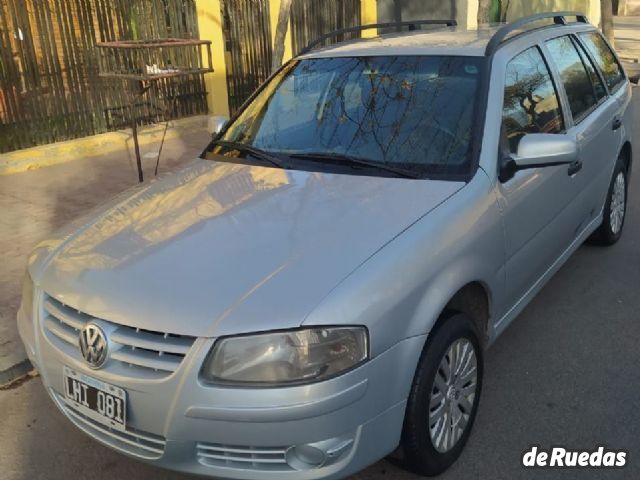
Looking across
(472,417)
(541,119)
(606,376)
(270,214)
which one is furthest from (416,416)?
(541,119)

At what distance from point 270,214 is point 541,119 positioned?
171 centimetres

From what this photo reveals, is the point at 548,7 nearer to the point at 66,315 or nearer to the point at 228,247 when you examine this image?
the point at 228,247

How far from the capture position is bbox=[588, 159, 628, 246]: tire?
15.7 feet

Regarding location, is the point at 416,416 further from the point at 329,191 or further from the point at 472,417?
the point at 329,191

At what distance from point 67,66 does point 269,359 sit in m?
7.24

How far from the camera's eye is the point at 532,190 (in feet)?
10.7

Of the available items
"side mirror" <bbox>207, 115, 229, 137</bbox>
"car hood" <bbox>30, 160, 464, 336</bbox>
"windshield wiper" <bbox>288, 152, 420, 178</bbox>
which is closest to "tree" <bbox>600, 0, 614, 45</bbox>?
"side mirror" <bbox>207, 115, 229, 137</bbox>

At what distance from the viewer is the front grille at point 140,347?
218cm

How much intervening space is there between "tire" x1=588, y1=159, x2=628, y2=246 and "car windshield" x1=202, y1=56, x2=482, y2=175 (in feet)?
6.73

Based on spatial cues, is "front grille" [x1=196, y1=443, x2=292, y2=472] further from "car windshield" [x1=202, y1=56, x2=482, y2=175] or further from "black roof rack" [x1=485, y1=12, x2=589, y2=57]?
"black roof rack" [x1=485, y1=12, x2=589, y2=57]

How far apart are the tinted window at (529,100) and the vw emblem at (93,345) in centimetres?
206

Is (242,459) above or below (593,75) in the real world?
below

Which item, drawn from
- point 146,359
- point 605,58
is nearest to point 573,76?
point 605,58

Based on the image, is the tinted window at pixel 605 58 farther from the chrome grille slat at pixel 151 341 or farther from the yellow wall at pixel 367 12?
the yellow wall at pixel 367 12
